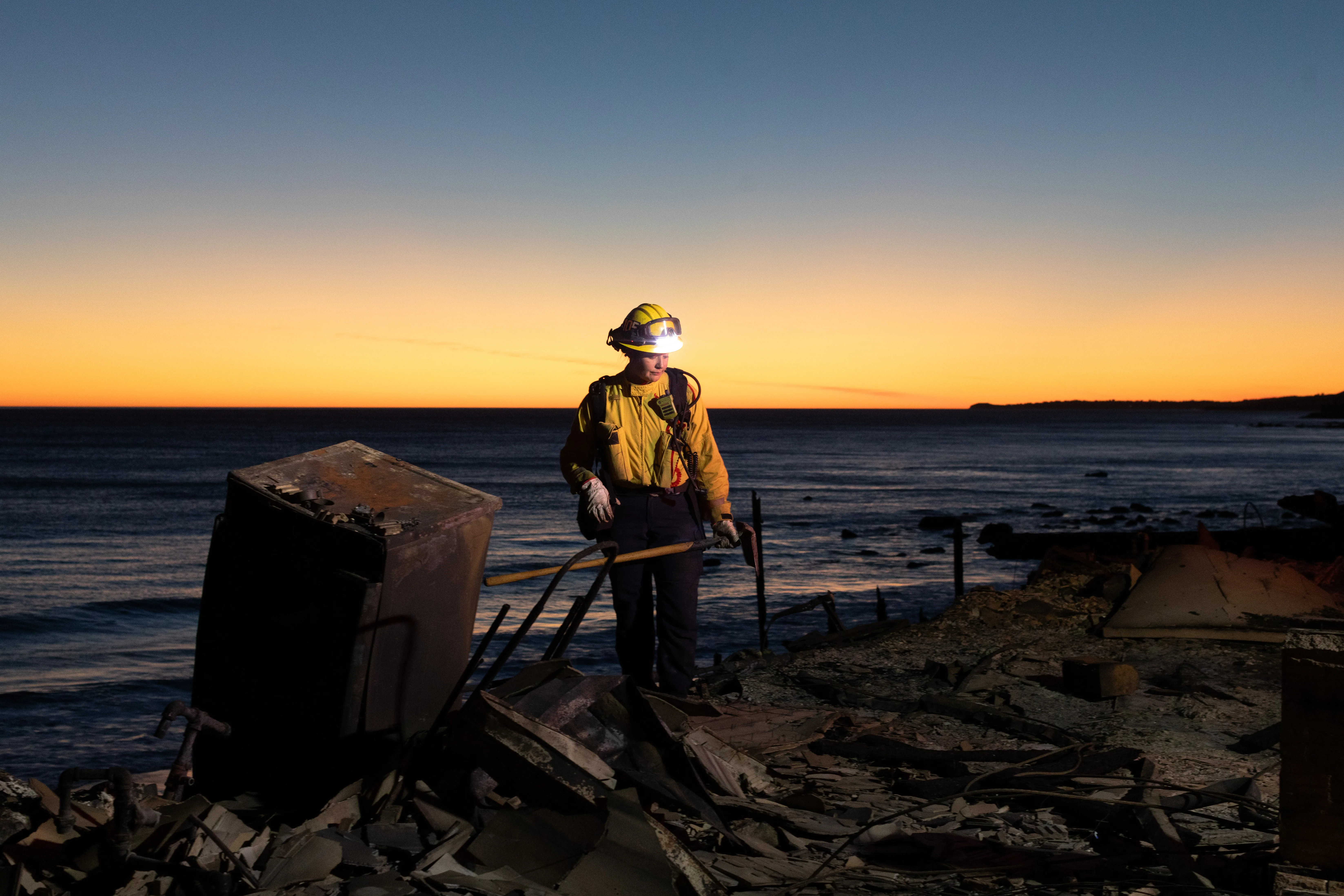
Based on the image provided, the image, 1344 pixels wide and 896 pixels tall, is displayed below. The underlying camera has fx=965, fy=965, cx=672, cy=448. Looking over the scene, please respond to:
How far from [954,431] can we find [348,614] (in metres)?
152

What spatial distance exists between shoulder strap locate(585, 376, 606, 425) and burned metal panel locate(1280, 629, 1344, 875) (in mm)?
3319

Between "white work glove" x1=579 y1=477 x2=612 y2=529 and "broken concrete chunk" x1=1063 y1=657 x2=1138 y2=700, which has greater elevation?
"white work glove" x1=579 y1=477 x2=612 y2=529

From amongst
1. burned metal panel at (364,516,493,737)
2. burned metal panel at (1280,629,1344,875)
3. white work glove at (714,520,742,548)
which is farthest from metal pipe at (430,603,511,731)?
→ burned metal panel at (1280,629,1344,875)

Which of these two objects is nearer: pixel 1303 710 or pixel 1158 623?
pixel 1303 710

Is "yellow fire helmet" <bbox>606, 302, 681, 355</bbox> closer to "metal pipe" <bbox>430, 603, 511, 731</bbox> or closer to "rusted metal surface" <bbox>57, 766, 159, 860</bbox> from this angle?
"metal pipe" <bbox>430, 603, 511, 731</bbox>

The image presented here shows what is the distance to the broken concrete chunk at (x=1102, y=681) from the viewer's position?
645 centimetres

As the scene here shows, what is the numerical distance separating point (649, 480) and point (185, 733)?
2.60 meters

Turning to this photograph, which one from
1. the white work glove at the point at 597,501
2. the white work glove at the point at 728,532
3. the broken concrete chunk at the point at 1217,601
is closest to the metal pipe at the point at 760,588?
the white work glove at the point at 728,532

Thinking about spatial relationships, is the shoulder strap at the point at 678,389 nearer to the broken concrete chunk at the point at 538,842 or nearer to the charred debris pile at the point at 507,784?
the charred debris pile at the point at 507,784

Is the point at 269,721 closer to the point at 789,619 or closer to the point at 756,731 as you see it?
Answer: the point at 756,731

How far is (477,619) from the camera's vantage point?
1653cm

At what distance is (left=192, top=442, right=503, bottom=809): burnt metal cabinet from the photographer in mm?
3709

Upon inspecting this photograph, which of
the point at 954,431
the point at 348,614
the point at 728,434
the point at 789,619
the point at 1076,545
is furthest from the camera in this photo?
the point at 954,431

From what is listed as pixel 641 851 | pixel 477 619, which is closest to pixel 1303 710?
pixel 641 851
